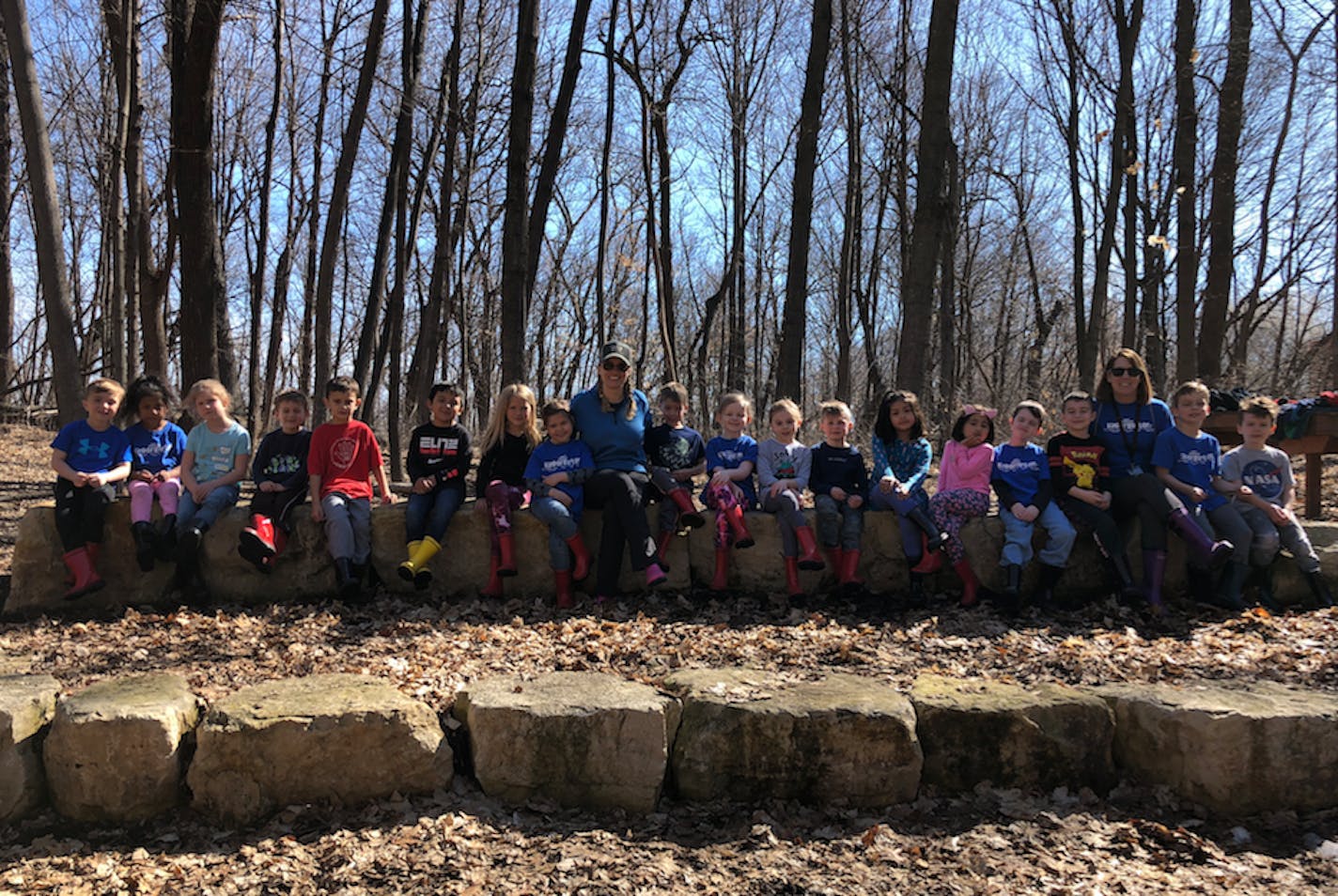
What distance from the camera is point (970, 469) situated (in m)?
5.39

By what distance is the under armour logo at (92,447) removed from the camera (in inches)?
204

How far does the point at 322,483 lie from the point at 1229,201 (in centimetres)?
1111

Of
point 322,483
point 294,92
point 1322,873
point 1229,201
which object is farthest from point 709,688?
point 294,92

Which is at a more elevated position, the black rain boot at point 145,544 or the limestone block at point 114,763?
the black rain boot at point 145,544

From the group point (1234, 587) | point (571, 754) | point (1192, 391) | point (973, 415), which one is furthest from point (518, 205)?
point (1234, 587)

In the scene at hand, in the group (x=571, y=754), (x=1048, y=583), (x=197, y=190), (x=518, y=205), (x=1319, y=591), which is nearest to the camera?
(x=571, y=754)

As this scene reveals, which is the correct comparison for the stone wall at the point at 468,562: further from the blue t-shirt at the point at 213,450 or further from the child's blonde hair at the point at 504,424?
the child's blonde hair at the point at 504,424

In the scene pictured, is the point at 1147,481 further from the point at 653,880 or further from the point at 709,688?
the point at 653,880

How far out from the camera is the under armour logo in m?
5.19

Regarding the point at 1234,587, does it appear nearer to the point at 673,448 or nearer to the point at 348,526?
the point at 673,448

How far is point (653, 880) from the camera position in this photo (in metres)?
2.86

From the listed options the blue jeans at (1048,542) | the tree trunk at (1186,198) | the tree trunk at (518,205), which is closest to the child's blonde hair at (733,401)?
the blue jeans at (1048,542)

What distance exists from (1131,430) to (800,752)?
333cm

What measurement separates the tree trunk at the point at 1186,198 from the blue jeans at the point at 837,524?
6.69 meters
